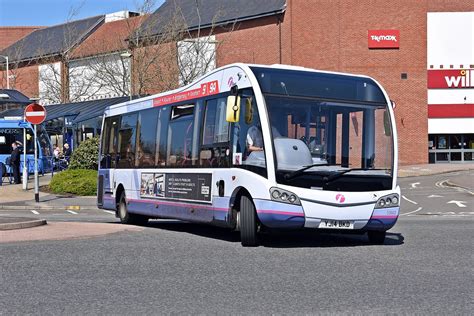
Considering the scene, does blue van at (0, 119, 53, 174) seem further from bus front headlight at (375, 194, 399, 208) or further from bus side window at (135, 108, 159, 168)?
bus front headlight at (375, 194, 399, 208)

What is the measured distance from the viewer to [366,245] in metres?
13.5

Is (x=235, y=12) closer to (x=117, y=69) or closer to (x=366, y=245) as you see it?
(x=117, y=69)

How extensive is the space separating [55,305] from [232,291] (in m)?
1.84

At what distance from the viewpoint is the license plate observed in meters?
12.5

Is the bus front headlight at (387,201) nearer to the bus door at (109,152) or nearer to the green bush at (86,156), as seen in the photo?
the bus door at (109,152)

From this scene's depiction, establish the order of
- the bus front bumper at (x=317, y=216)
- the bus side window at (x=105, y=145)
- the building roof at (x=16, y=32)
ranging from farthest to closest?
the building roof at (x=16, y=32)
the bus side window at (x=105, y=145)
the bus front bumper at (x=317, y=216)

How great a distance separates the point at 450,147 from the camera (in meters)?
56.9

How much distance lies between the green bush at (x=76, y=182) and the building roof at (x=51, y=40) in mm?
38952

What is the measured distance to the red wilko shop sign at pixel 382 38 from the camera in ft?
177

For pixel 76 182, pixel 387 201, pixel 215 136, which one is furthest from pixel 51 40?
pixel 387 201

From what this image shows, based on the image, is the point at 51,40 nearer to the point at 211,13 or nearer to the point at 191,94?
the point at 211,13

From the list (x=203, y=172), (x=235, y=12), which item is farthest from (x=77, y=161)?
(x=235, y=12)

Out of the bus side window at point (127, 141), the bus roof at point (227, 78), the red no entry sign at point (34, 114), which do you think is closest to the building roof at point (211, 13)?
the red no entry sign at point (34, 114)

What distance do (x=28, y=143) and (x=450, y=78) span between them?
91.9ft
